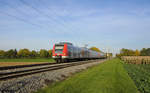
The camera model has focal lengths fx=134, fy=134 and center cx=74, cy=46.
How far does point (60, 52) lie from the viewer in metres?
24.3

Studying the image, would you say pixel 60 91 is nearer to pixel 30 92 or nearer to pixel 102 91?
pixel 30 92

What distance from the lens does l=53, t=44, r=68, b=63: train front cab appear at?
24153 millimetres

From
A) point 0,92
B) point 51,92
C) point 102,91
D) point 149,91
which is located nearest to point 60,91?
point 51,92

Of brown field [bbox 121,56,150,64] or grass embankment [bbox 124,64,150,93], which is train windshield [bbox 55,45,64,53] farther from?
brown field [bbox 121,56,150,64]

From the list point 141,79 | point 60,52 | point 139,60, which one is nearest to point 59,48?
point 60,52

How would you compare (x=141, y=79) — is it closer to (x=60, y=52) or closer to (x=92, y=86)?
(x=92, y=86)

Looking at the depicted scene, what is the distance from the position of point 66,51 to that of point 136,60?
60.1ft

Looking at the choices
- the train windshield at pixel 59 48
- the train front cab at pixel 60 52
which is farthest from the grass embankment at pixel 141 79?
the train windshield at pixel 59 48

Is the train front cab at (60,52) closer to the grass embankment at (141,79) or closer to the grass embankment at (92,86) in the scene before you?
the grass embankment at (141,79)

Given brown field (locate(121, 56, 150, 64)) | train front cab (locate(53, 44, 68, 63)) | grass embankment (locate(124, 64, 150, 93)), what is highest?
train front cab (locate(53, 44, 68, 63))

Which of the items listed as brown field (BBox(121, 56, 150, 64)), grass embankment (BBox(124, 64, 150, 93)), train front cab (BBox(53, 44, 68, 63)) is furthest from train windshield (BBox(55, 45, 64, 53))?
brown field (BBox(121, 56, 150, 64))

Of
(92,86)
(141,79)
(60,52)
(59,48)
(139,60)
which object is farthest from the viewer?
(139,60)

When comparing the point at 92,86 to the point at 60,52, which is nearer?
the point at 92,86

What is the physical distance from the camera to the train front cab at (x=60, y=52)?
24.2 meters
